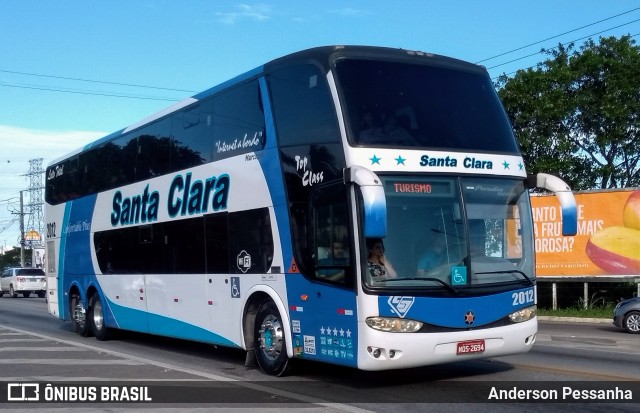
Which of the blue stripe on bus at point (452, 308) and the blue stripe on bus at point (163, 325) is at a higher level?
the blue stripe on bus at point (452, 308)

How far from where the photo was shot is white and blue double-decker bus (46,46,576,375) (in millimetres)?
9492

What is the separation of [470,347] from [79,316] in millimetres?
11885

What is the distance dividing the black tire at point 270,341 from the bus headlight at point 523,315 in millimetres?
3035

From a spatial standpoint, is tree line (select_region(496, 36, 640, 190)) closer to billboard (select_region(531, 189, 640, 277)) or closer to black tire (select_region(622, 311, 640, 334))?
billboard (select_region(531, 189, 640, 277))

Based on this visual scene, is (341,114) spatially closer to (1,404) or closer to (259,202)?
(259,202)

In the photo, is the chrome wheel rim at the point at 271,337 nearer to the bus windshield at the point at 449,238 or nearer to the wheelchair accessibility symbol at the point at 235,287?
the wheelchair accessibility symbol at the point at 235,287

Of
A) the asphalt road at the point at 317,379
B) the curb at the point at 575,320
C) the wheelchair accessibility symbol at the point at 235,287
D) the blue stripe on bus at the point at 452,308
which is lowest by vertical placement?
the curb at the point at 575,320

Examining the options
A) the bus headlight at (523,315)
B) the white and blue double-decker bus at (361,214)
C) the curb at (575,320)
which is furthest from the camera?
the curb at (575,320)

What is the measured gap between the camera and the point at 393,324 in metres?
9.38

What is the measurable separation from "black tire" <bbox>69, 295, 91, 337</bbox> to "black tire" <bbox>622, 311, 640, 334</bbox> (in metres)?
12.8

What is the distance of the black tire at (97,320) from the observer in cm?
1797

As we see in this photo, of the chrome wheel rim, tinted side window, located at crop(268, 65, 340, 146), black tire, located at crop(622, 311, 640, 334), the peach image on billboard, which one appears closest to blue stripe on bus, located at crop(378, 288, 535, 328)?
tinted side window, located at crop(268, 65, 340, 146)

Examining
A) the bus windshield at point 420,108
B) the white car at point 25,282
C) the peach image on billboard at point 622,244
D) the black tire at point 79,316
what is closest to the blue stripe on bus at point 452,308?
the bus windshield at point 420,108

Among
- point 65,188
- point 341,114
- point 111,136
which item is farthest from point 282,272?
point 65,188
